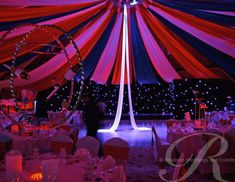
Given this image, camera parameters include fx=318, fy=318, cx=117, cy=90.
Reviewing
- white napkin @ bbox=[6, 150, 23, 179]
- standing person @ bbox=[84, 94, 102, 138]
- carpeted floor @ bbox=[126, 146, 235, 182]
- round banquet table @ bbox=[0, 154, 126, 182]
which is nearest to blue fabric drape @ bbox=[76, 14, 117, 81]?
A: standing person @ bbox=[84, 94, 102, 138]

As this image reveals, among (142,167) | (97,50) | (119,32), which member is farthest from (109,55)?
(142,167)

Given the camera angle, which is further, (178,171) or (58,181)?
(178,171)

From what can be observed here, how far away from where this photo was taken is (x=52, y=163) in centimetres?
243

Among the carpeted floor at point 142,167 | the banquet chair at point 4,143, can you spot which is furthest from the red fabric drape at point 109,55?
the banquet chair at point 4,143

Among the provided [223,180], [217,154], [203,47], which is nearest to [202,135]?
[217,154]

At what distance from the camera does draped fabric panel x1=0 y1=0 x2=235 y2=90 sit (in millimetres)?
5285

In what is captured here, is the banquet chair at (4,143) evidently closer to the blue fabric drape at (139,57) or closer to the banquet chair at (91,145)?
the banquet chair at (91,145)

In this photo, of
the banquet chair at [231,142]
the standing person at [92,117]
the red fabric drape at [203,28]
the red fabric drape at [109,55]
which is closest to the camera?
the banquet chair at [231,142]

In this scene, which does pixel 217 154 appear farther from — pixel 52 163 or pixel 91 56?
pixel 91 56

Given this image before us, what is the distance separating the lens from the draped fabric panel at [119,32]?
529 centimetres

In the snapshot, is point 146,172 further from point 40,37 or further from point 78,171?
point 40,37

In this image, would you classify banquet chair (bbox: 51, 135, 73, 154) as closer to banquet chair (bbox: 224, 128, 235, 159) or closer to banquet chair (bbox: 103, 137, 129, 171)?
banquet chair (bbox: 103, 137, 129, 171)

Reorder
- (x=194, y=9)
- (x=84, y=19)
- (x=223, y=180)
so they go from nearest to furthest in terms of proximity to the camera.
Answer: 1. (x=223, y=180)
2. (x=194, y=9)
3. (x=84, y=19)

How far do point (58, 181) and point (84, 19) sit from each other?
453 centimetres
